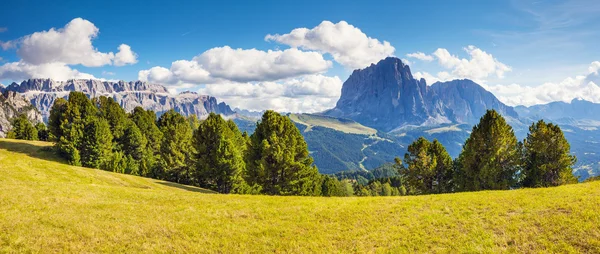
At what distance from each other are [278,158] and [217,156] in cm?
1343

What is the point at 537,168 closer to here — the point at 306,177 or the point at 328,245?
the point at 306,177

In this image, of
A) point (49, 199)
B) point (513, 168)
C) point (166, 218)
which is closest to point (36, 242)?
point (166, 218)

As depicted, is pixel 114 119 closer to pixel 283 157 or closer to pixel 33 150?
pixel 33 150

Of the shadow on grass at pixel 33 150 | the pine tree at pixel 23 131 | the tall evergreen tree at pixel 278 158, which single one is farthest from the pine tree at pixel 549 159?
the pine tree at pixel 23 131

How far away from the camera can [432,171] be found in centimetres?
5766

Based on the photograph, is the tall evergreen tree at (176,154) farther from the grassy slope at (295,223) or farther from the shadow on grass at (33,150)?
the grassy slope at (295,223)

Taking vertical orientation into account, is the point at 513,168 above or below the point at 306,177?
above

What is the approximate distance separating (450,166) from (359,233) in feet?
152

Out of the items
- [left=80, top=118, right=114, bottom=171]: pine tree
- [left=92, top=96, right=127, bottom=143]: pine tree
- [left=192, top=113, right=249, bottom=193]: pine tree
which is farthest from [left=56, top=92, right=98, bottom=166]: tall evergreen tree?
[left=192, top=113, right=249, bottom=193]: pine tree

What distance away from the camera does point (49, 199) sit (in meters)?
25.2

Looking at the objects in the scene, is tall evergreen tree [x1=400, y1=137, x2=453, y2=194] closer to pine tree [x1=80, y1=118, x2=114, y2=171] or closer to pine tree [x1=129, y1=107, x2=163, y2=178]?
pine tree [x1=129, y1=107, x2=163, y2=178]

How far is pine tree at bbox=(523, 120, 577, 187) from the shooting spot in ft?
165

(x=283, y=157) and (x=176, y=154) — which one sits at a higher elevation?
(x=283, y=157)

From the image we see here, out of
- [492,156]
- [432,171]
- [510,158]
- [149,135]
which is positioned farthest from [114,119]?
[510,158]
